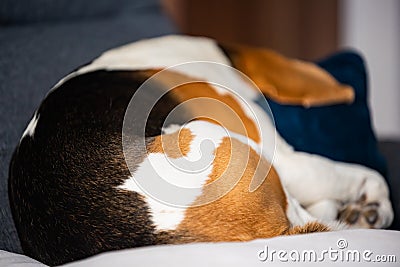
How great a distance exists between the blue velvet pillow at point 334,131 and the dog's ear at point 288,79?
3 centimetres

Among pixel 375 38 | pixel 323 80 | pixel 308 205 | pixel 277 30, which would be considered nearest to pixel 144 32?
pixel 323 80

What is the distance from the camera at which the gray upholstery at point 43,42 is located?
1.47m

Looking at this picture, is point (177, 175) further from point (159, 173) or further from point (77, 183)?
point (77, 183)

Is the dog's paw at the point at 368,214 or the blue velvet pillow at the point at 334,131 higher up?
the blue velvet pillow at the point at 334,131

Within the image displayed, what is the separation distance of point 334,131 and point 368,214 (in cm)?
26


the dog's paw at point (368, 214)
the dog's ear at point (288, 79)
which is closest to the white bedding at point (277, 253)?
the dog's paw at point (368, 214)

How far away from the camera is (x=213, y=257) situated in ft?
2.95

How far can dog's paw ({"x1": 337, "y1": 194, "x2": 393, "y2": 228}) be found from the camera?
1.51m

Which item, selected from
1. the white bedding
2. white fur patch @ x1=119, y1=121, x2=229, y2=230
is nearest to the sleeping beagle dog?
white fur patch @ x1=119, y1=121, x2=229, y2=230

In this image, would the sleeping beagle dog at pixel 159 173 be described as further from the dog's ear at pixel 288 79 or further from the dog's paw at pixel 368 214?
the dog's ear at pixel 288 79

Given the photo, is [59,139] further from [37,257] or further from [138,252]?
[138,252]

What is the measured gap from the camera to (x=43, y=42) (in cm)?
175

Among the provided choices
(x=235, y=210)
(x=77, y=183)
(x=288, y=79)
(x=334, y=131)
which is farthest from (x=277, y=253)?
(x=288, y=79)

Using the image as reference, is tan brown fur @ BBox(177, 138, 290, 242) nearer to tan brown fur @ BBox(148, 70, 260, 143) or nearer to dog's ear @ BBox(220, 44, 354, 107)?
tan brown fur @ BBox(148, 70, 260, 143)
